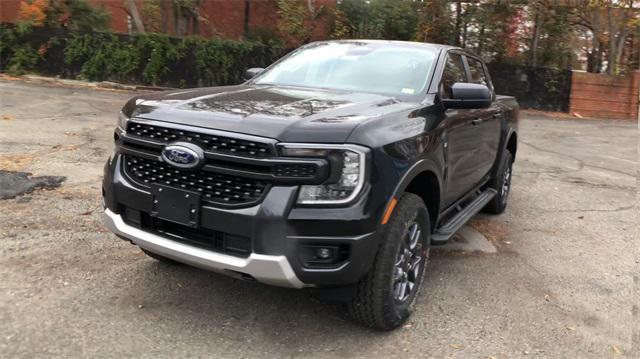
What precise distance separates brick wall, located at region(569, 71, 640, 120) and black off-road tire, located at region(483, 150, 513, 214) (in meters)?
12.4

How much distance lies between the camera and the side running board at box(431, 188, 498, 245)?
404cm

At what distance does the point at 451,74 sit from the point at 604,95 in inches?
594

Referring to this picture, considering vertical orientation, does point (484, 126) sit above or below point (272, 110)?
below

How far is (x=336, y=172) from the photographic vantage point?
288cm

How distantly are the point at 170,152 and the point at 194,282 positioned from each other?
4.12 feet

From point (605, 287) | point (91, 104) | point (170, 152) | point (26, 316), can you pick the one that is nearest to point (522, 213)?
point (605, 287)

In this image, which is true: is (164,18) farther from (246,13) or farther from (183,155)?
(183,155)

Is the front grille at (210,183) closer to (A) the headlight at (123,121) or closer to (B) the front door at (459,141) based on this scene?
(A) the headlight at (123,121)

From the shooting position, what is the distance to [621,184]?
8.24 meters

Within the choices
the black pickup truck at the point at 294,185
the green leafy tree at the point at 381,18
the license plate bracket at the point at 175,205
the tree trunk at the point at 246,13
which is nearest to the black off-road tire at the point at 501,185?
the black pickup truck at the point at 294,185

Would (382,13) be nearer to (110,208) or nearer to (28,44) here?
(28,44)

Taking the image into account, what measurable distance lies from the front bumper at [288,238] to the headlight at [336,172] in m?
0.05

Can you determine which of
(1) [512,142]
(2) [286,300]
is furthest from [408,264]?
(1) [512,142]

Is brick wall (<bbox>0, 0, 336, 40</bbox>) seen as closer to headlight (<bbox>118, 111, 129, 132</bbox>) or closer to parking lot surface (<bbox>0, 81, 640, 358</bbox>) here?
parking lot surface (<bbox>0, 81, 640, 358</bbox>)
